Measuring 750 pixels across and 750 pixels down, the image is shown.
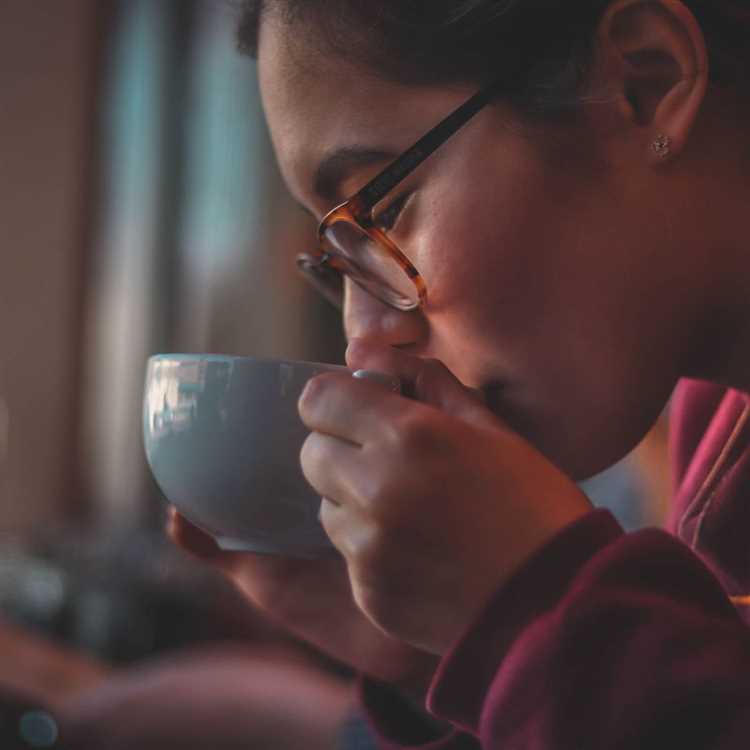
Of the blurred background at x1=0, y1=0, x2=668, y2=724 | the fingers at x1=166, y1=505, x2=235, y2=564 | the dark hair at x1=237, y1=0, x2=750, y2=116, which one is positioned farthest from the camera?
the blurred background at x1=0, y1=0, x2=668, y2=724

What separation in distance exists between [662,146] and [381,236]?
0.65 feet

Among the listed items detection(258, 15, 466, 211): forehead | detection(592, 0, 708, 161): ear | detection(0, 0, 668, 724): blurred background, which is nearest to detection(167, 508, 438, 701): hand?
detection(258, 15, 466, 211): forehead

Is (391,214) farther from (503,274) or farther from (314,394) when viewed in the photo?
(314,394)

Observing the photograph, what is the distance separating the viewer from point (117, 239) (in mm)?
3543

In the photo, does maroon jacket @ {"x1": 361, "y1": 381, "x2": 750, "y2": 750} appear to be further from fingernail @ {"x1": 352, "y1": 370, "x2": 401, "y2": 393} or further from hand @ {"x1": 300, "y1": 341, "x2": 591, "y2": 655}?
fingernail @ {"x1": 352, "y1": 370, "x2": 401, "y2": 393}

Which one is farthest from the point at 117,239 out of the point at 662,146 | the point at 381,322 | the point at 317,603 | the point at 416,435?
the point at 416,435

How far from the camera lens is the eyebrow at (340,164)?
725 mm

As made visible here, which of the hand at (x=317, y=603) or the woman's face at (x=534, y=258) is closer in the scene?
the woman's face at (x=534, y=258)

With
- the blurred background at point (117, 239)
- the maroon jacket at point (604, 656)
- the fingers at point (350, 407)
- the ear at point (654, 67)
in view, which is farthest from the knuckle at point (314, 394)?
the blurred background at point (117, 239)

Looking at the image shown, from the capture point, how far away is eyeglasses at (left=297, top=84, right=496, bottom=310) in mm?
704

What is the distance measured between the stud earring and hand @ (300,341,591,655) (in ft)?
0.81

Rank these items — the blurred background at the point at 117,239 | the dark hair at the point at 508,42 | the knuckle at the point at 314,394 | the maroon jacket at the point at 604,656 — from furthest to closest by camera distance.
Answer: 1. the blurred background at the point at 117,239
2. the dark hair at the point at 508,42
3. the knuckle at the point at 314,394
4. the maroon jacket at the point at 604,656

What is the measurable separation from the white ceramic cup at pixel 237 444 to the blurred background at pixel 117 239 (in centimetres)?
254

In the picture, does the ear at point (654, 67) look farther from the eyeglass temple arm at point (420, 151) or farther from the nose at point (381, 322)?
the nose at point (381, 322)
